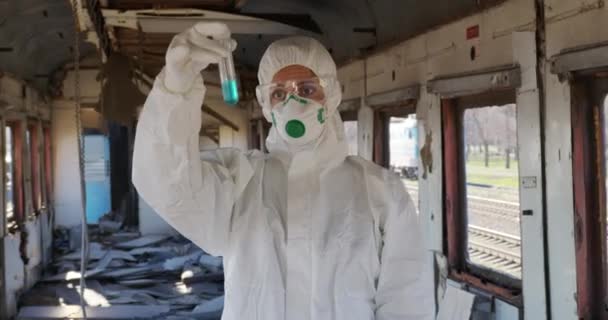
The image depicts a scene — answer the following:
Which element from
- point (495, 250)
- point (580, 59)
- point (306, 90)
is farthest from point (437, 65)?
point (306, 90)

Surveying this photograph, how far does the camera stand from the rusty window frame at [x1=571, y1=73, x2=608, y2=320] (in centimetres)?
283

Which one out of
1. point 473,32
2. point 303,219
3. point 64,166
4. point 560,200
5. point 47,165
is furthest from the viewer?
point 64,166

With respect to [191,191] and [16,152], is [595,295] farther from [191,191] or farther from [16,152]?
[16,152]

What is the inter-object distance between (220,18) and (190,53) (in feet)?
10.1

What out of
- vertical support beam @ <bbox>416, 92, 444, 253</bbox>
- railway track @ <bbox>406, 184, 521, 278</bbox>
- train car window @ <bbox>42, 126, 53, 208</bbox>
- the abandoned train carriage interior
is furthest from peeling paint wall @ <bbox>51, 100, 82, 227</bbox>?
vertical support beam @ <bbox>416, 92, 444, 253</bbox>

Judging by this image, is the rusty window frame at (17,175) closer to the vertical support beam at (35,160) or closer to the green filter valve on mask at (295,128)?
the vertical support beam at (35,160)

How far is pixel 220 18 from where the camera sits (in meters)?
4.60

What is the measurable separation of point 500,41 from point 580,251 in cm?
116

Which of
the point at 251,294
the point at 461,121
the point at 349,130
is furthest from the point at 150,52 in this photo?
the point at 251,294

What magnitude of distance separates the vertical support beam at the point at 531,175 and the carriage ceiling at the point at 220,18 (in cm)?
41

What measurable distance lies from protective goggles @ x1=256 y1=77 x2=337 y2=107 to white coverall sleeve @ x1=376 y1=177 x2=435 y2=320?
39 centimetres

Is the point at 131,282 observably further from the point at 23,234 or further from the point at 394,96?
the point at 394,96

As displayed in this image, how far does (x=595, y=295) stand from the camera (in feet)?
9.47

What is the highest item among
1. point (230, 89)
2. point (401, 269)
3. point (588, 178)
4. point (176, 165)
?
point (230, 89)
